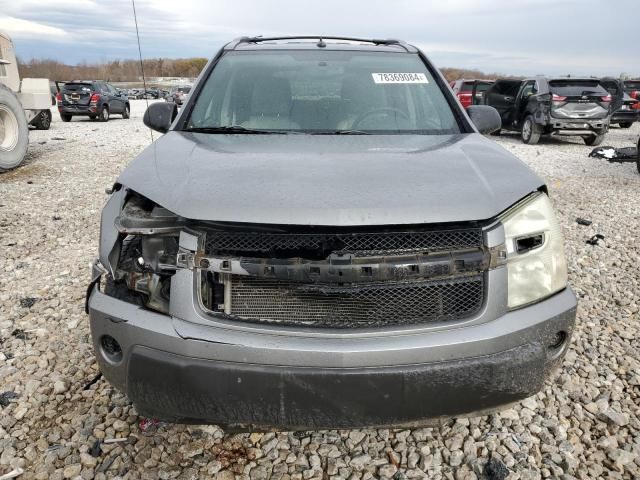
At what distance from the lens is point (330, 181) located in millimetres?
1828

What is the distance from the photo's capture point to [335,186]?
179cm

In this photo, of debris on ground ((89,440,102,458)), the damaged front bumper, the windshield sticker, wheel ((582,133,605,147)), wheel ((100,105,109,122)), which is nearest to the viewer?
the damaged front bumper

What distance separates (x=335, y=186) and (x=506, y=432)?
4.78ft

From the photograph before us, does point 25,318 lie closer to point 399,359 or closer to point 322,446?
point 322,446

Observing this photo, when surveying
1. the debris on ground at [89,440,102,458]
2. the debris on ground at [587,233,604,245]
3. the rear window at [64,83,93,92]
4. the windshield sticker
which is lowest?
the debris on ground at [587,233,604,245]

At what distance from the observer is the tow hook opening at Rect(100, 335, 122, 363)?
5.95ft

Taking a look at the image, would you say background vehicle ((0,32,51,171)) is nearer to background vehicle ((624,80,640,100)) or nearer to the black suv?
the black suv

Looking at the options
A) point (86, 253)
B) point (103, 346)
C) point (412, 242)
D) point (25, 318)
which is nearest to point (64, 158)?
point (86, 253)

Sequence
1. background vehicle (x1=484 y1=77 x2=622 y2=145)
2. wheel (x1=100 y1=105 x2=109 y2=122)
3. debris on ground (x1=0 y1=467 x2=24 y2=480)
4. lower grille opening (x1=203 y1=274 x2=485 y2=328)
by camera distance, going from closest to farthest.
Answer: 1. lower grille opening (x1=203 y1=274 x2=485 y2=328)
2. debris on ground (x1=0 y1=467 x2=24 y2=480)
3. background vehicle (x1=484 y1=77 x2=622 y2=145)
4. wheel (x1=100 y1=105 x2=109 y2=122)

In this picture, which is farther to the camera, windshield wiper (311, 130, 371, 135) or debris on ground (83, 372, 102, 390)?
windshield wiper (311, 130, 371, 135)

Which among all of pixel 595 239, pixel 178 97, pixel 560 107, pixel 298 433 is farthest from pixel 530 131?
pixel 298 433

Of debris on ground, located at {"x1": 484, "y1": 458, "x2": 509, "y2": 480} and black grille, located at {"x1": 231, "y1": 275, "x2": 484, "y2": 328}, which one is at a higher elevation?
black grille, located at {"x1": 231, "y1": 275, "x2": 484, "y2": 328}

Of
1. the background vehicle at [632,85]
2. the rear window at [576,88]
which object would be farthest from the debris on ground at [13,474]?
the background vehicle at [632,85]

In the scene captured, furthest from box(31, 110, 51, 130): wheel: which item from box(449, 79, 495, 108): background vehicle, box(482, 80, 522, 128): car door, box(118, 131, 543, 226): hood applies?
box(118, 131, 543, 226): hood
